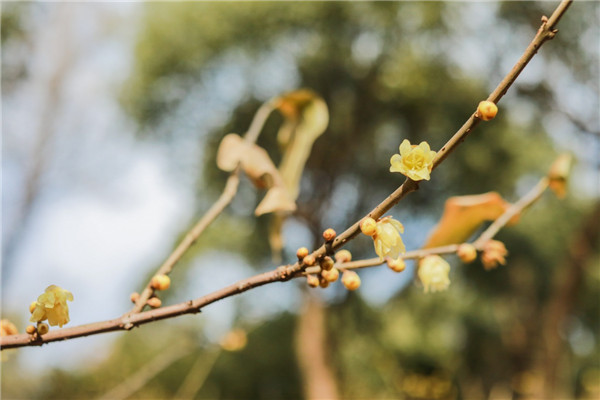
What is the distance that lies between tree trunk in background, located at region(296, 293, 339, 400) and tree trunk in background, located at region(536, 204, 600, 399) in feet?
7.45

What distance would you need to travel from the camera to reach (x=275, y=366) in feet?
21.9

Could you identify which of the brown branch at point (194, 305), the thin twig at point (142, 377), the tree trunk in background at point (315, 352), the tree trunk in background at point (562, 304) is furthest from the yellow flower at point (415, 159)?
the tree trunk in background at point (315, 352)

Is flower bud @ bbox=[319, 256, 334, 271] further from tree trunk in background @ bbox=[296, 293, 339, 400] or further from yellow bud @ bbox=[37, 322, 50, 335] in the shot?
tree trunk in background @ bbox=[296, 293, 339, 400]

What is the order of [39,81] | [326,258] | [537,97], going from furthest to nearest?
[39,81]
[537,97]
[326,258]

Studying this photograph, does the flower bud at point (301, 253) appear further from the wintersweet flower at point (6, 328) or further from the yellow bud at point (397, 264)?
the wintersweet flower at point (6, 328)

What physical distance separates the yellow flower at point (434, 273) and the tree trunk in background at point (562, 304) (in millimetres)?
3035

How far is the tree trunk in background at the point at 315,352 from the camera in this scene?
16.5 ft

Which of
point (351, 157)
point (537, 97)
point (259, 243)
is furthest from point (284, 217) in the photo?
point (259, 243)

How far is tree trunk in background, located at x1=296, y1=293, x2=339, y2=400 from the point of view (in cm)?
503

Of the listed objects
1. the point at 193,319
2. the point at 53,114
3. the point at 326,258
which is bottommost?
the point at 326,258

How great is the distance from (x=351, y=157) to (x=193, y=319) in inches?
103

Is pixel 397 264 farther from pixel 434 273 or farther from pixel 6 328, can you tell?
pixel 6 328

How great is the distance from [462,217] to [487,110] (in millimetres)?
218

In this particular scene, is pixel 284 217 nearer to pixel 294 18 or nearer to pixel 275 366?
pixel 294 18
